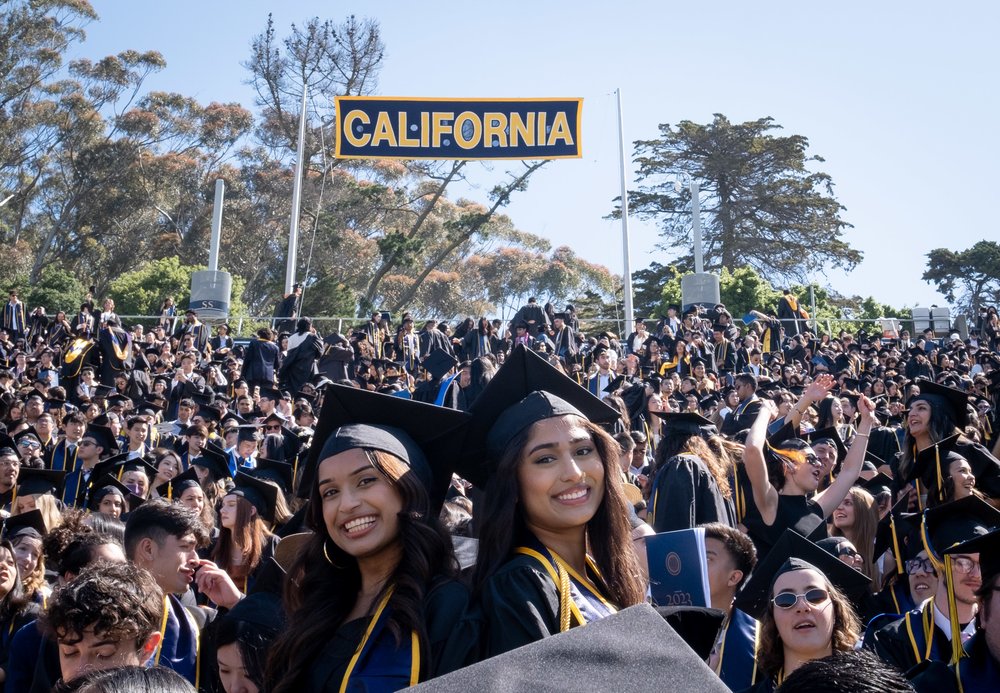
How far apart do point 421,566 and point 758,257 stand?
43974mm

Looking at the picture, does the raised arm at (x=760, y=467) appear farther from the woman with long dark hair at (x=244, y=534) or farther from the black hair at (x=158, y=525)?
the black hair at (x=158, y=525)

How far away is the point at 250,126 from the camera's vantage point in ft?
138

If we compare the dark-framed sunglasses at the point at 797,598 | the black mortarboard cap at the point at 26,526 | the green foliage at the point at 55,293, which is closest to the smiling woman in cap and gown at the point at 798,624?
the dark-framed sunglasses at the point at 797,598

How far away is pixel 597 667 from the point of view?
1.30 metres

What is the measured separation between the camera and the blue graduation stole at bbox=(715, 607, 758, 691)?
381 cm

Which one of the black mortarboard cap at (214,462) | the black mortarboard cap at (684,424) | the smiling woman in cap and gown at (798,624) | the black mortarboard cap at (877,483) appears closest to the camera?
the smiling woman in cap and gown at (798,624)

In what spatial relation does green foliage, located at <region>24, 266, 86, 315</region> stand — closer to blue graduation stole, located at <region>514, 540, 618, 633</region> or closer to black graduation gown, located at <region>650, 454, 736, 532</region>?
black graduation gown, located at <region>650, 454, 736, 532</region>

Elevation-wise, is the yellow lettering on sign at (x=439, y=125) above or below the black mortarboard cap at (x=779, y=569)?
above

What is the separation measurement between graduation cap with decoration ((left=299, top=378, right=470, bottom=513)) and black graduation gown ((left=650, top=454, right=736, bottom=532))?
1.93 m

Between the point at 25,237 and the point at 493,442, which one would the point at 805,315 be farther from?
the point at 25,237

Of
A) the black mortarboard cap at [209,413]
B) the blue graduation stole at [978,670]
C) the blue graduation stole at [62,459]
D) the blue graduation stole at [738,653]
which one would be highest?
the black mortarboard cap at [209,413]

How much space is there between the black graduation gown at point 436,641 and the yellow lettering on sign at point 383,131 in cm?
2607

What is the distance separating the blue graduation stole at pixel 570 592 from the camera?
2.35m

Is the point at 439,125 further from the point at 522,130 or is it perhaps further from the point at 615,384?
the point at 615,384
